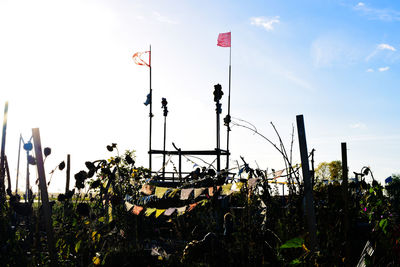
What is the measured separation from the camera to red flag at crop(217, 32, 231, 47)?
77.4ft

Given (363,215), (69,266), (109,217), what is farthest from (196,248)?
(363,215)

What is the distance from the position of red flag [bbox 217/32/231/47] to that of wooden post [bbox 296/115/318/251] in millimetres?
20439

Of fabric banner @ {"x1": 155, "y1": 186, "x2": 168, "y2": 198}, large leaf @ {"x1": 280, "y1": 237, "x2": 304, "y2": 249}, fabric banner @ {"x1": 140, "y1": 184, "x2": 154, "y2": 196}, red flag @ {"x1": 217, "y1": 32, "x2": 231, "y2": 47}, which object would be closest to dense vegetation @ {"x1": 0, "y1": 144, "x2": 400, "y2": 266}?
large leaf @ {"x1": 280, "y1": 237, "x2": 304, "y2": 249}

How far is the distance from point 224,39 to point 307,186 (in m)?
21.0

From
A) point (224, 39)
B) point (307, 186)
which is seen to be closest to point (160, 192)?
point (307, 186)

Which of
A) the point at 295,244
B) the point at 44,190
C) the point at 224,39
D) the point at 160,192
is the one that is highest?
the point at 224,39

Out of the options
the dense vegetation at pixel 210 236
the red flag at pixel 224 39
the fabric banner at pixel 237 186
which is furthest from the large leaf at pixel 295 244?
the red flag at pixel 224 39

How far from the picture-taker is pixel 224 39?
23.7m

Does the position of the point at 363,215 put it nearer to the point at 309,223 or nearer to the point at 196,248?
the point at 309,223

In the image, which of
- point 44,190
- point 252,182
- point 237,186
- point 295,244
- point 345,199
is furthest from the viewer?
point 237,186

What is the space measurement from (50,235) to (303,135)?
2.60 m

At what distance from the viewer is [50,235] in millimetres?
3615

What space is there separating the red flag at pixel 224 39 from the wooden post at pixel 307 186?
20.4m

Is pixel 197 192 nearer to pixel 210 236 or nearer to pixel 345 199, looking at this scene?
pixel 210 236
